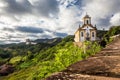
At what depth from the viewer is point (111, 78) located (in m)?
3.12

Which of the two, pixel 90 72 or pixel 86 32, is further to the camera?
pixel 86 32

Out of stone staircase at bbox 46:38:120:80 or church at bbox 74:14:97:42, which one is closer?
stone staircase at bbox 46:38:120:80

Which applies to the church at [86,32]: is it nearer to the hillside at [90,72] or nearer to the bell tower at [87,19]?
the bell tower at [87,19]

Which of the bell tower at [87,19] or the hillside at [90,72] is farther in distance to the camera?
the bell tower at [87,19]

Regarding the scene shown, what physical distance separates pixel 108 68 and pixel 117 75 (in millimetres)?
334

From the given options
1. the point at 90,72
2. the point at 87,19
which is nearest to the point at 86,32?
the point at 87,19

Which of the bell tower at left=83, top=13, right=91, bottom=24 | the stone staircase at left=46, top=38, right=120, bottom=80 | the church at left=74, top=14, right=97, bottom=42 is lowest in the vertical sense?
the stone staircase at left=46, top=38, right=120, bottom=80

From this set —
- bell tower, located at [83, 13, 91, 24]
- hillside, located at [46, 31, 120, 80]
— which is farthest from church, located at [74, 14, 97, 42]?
hillside, located at [46, 31, 120, 80]

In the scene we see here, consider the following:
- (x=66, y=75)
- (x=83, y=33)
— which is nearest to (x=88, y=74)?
(x=66, y=75)

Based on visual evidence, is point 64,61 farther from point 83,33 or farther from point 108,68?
point 83,33

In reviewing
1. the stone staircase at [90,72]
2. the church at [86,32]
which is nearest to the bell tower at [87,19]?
the church at [86,32]

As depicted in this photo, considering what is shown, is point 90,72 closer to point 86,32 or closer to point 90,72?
point 90,72

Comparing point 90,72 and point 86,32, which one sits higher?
point 86,32

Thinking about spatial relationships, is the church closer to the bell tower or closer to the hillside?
the bell tower
